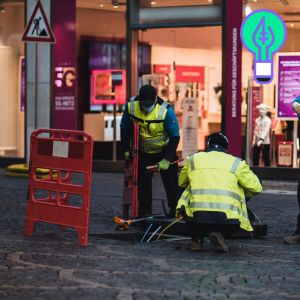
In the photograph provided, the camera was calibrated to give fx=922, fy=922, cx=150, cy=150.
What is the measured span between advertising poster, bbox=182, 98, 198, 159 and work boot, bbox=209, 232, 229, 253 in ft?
27.0

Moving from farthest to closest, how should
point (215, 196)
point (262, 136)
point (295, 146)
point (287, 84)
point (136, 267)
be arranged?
1. point (262, 136)
2. point (287, 84)
3. point (295, 146)
4. point (215, 196)
5. point (136, 267)

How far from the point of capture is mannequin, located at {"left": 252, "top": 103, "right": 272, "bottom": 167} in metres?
16.4

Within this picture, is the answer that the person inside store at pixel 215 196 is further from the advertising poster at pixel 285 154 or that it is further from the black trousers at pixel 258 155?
the black trousers at pixel 258 155

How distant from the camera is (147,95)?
32.5 feet

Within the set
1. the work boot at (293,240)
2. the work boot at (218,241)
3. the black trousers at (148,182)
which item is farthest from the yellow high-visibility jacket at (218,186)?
the black trousers at (148,182)

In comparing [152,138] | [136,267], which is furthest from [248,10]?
[136,267]

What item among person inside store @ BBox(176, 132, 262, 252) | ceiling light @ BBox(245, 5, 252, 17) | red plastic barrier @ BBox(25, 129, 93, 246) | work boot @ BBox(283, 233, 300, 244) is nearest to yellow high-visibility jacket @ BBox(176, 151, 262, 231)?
person inside store @ BBox(176, 132, 262, 252)

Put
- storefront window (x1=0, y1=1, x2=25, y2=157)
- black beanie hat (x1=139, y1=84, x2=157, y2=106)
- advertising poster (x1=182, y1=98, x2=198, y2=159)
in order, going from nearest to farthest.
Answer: black beanie hat (x1=139, y1=84, x2=157, y2=106)
advertising poster (x1=182, y1=98, x2=198, y2=159)
storefront window (x1=0, y1=1, x2=25, y2=157)

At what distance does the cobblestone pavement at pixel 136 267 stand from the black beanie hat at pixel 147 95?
1.50 metres

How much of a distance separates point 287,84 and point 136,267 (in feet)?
29.3

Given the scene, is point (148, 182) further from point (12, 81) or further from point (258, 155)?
point (12, 81)

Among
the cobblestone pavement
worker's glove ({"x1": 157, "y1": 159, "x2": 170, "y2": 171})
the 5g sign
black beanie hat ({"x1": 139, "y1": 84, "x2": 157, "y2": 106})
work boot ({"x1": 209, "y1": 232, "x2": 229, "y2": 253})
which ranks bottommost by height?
the cobblestone pavement

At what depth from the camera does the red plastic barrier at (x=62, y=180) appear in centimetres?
921

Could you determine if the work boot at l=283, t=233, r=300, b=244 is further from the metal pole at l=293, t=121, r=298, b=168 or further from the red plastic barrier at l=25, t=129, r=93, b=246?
the metal pole at l=293, t=121, r=298, b=168
